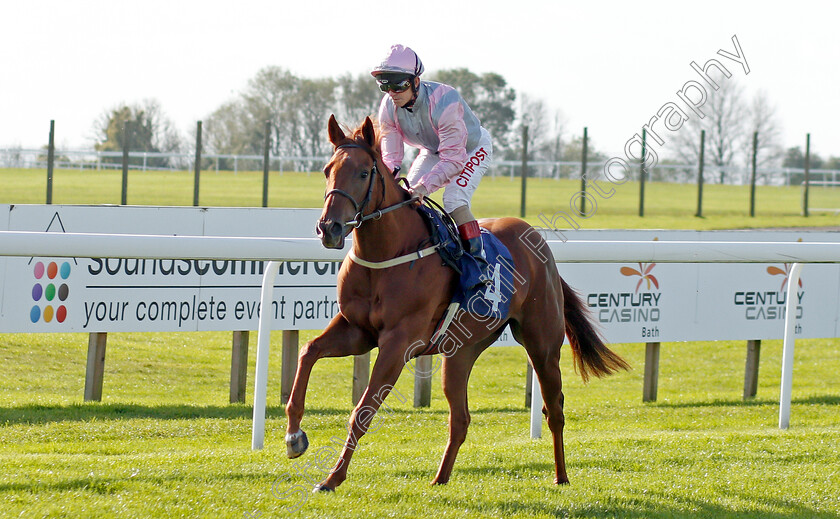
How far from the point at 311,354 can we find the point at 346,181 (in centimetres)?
71

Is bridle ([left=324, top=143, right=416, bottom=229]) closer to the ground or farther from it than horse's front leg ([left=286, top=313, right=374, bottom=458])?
farther from it

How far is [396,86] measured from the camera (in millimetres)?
3902

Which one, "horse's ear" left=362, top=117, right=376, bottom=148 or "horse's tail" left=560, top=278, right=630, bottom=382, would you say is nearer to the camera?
"horse's ear" left=362, top=117, right=376, bottom=148

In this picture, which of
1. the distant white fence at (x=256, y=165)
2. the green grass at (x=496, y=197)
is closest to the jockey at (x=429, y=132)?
the green grass at (x=496, y=197)

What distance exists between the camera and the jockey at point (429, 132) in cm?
391

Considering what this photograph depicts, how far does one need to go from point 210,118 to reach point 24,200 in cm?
1665

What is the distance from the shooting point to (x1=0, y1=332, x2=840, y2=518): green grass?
11.6ft

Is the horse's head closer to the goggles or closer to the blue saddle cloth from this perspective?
the goggles

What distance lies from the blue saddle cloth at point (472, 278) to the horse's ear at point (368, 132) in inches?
17.5

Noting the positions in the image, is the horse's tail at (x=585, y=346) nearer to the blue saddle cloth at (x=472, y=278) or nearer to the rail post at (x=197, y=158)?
the blue saddle cloth at (x=472, y=278)

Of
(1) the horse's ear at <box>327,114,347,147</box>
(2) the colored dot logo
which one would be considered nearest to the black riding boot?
(1) the horse's ear at <box>327,114,347,147</box>

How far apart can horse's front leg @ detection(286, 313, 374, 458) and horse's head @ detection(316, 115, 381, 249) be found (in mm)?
442

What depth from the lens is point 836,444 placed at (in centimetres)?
499

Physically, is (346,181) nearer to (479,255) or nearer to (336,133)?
(336,133)
